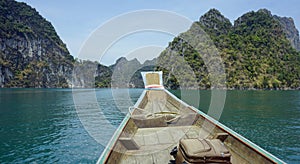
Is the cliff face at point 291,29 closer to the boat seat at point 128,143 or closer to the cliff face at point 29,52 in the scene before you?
the cliff face at point 29,52

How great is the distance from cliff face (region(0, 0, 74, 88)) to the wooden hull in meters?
104

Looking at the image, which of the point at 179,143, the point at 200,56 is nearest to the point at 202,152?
the point at 179,143

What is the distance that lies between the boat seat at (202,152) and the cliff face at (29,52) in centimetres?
10704

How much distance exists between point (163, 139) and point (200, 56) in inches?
2074

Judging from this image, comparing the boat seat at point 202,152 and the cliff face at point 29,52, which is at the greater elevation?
the cliff face at point 29,52

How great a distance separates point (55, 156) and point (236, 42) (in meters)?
84.9

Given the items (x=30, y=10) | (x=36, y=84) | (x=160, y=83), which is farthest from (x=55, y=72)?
(x=160, y=83)

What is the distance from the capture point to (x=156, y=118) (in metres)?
6.18

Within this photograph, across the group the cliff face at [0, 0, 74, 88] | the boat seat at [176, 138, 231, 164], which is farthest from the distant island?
the boat seat at [176, 138, 231, 164]

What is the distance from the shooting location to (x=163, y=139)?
515 centimetres

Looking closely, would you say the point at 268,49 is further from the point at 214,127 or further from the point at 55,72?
the point at 55,72

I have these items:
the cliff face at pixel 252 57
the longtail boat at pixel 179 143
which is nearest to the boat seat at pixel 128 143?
the longtail boat at pixel 179 143

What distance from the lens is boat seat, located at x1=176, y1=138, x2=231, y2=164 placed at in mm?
2908

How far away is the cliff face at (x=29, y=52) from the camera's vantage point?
307 feet
